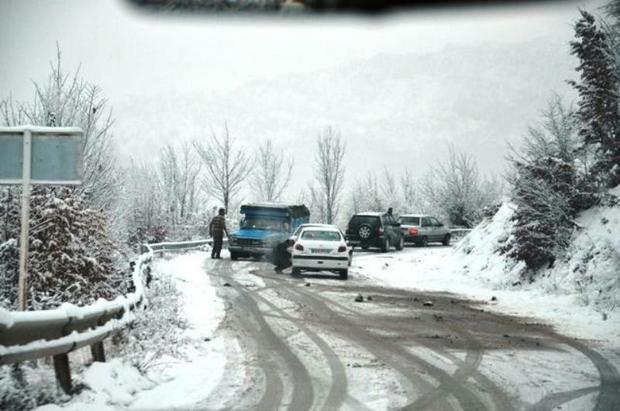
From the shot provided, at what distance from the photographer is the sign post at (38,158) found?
23.2ft

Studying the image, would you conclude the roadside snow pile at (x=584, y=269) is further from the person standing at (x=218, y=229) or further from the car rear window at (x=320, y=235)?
the person standing at (x=218, y=229)

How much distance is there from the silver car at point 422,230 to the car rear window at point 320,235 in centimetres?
1713

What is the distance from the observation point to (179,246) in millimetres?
27438

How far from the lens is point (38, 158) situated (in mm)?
7148

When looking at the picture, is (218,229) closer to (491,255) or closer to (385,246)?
(385,246)

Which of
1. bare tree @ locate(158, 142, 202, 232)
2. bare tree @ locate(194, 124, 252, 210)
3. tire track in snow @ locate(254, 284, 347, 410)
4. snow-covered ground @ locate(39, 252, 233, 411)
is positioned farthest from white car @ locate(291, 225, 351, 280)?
bare tree @ locate(158, 142, 202, 232)

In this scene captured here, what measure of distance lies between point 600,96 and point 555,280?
468 centimetres

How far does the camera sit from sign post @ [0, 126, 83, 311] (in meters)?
7.08

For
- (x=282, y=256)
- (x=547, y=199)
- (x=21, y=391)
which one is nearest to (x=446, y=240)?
(x=282, y=256)

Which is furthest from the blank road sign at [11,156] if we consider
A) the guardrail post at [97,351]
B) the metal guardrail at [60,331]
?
the guardrail post at [97,351]

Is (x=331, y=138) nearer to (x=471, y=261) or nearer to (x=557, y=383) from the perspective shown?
(x=471, y=261)

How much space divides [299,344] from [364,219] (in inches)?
853

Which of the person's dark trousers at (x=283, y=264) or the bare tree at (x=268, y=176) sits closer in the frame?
the person's dark trousers at (x=283, y=264)

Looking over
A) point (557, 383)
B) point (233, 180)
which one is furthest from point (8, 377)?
point (233, 180)
